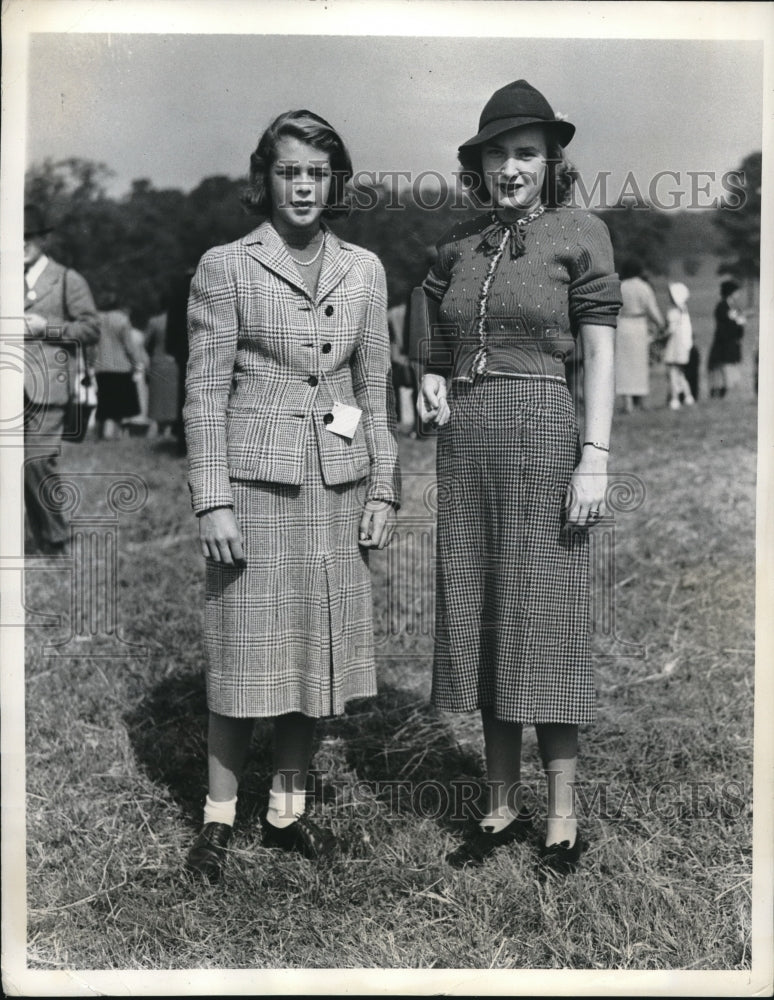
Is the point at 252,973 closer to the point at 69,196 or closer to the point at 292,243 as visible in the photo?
the point at 292,243

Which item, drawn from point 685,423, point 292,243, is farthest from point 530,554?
point 685,423

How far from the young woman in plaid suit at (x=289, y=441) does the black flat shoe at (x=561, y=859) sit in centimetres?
81

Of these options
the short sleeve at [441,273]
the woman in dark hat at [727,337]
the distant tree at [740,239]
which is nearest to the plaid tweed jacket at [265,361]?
the short sleeve at [441,273]

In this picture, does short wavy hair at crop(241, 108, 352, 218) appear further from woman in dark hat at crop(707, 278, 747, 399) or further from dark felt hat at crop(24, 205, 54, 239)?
woman in dark hat at crop(707, 278, 747, 399)

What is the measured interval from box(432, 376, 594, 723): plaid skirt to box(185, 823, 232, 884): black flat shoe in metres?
0.89

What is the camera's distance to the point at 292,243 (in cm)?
345

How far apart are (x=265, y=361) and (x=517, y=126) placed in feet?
3.34

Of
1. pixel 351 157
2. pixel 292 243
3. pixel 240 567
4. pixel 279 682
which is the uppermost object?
pixel 351 157

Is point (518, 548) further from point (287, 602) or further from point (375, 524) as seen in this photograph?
point (287, 602)

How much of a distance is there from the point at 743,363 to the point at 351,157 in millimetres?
7278

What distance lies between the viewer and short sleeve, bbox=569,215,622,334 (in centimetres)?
333

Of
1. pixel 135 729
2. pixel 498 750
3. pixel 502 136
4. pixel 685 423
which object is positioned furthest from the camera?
pixel 685 423

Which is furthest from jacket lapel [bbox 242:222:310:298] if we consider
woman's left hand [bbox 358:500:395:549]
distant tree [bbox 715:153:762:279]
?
distant tree [bbox 715:153:762:279]

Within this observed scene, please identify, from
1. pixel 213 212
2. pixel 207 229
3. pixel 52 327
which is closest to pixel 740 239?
pixel 207 229
